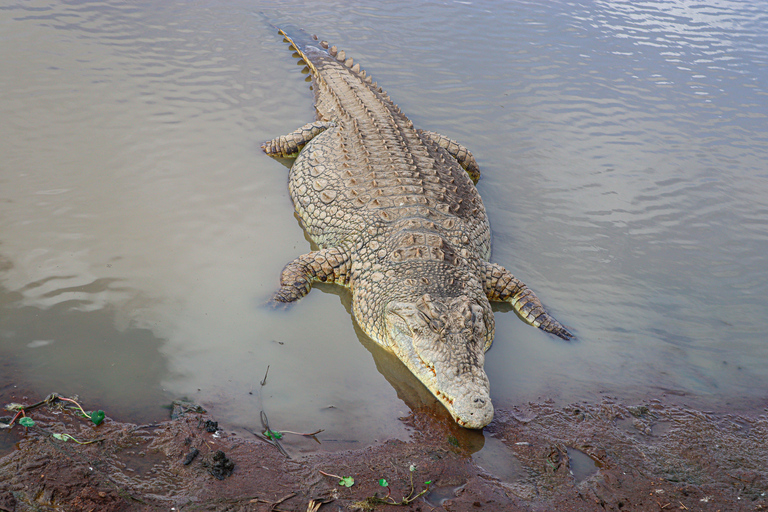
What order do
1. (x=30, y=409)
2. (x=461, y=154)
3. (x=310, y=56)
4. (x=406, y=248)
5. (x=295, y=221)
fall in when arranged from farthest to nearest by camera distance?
1. (x=310, y=56)
2. (x=461, y=154)
3. (x=295, y=221)
4. (x=406, y=248)
5. (x=30, y=409)

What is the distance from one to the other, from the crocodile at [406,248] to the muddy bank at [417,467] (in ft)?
1.49

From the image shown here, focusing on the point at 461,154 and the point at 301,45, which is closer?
the point at 461,154

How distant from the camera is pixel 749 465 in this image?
4.04m

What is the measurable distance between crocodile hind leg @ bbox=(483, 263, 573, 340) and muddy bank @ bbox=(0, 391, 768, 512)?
1.08m

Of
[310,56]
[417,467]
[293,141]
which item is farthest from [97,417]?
[310,56]

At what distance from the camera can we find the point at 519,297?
18.0ft

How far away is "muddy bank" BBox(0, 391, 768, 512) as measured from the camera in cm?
306

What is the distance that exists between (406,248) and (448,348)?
1262mm

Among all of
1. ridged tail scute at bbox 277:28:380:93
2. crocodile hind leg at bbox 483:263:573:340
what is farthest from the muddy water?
ridged tail scute at bbox 277:28:380:93

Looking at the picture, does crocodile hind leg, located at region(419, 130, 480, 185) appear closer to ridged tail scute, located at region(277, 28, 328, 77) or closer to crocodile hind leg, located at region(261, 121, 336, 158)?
crocodile hind leg, located at region(261, 121, 336, 158)

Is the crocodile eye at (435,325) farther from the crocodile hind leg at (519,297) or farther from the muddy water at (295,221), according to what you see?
the crocodile hind leg at (519,297)

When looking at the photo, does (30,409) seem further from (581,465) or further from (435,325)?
(581,465)

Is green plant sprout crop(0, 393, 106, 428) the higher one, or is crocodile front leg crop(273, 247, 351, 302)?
crocodile front leg crop(273, 247, 351, 302)

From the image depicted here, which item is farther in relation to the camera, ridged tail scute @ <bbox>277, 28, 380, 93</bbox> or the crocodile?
ridged tail scute @ <bbox>277, 28, 380, 93</bbox>
